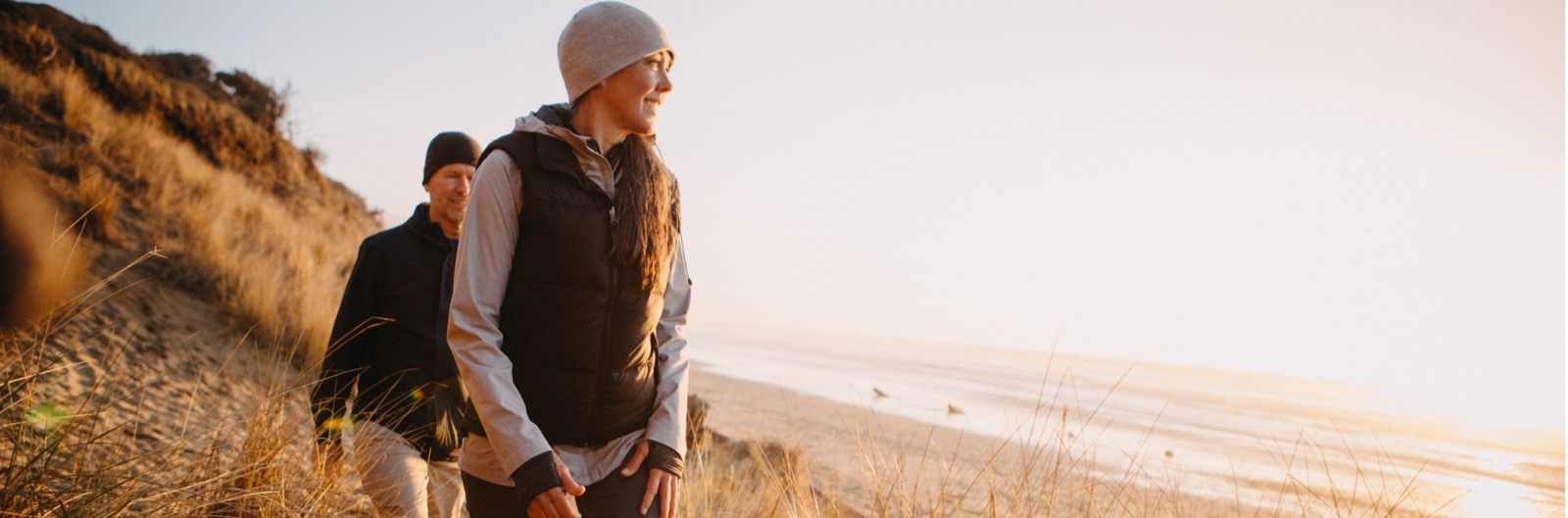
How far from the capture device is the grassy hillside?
7.55m

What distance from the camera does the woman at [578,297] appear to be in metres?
1.63

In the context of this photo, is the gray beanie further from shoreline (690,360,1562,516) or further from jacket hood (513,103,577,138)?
shoreline (690,360,1562,516)

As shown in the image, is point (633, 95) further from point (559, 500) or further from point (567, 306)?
point (559, 500)

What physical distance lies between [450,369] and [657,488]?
134 cm

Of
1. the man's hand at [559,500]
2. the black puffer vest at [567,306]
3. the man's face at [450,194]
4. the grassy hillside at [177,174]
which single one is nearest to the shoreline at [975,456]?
the man's face at [450,194]

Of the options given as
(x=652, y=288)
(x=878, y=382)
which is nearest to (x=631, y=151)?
(x=652, y=288)

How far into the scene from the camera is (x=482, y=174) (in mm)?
1672

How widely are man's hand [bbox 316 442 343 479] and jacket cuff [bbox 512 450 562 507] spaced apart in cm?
144

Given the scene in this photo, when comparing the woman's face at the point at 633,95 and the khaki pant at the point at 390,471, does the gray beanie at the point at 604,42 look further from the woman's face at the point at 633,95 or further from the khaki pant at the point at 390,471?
the khaki pant at the point at 390,471

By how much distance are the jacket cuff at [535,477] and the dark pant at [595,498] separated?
0.13 metres

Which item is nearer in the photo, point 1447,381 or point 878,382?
point 878,382

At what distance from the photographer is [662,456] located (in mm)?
1821

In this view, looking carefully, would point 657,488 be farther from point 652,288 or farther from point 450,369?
point 450,369

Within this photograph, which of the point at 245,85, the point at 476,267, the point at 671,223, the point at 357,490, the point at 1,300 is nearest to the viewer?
the point at 476,267
